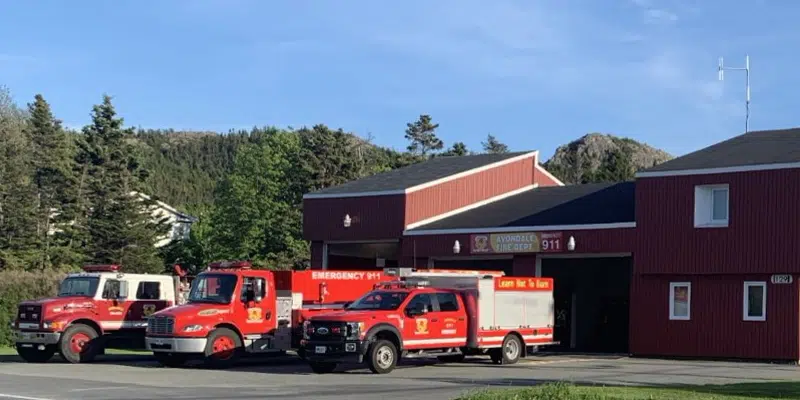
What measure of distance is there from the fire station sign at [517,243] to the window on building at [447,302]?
8.65 m

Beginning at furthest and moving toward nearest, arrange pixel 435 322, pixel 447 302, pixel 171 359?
1. pixel 171 359
2. pixel 447 302
3. pixel 435 322

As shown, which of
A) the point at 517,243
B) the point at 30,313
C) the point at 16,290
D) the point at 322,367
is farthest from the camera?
the point at 517,243

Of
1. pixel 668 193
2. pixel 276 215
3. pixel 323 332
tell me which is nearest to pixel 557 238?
pixel 668 193

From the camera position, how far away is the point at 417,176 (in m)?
41.6

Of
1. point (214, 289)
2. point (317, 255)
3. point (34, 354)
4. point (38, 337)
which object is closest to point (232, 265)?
point (214, 289)

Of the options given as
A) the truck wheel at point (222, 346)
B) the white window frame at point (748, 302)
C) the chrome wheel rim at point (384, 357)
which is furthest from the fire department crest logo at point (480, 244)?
the chrome wheel rim at point (384, 357)

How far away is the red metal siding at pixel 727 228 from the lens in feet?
98.9

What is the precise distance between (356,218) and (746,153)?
Answer: 44.4 ft

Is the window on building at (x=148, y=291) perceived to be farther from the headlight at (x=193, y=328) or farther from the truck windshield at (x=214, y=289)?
the headlight at (x=193, y=328)

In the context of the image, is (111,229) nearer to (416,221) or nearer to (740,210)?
(416,221)

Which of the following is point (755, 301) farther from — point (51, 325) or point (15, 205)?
point (15, 205)

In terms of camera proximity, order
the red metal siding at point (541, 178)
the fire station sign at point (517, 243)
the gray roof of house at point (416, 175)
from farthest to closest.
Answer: the red metal siding at point (541, 178), the gray roof of house at point (416, 175), the fire station sign at point (517, 243)

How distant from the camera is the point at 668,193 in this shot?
32438mm

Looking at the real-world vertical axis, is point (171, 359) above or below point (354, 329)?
below
